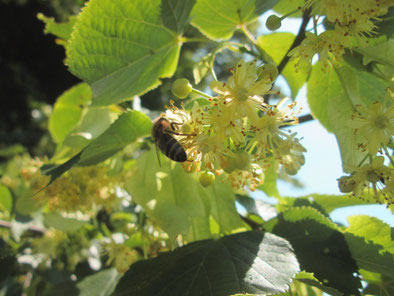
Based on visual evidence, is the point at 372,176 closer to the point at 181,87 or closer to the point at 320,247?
the point at 320,247

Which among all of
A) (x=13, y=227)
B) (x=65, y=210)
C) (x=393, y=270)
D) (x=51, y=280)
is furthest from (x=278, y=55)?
(x=51, y=280)

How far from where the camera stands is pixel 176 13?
886mm

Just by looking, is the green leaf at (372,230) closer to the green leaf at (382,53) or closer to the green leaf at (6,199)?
the green leaf at (382,53)

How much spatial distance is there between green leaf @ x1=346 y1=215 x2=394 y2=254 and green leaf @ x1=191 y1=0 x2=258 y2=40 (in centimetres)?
65

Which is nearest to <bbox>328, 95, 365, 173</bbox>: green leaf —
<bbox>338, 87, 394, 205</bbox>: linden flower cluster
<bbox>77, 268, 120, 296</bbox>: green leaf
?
<bbox>338, 87, 394, 205</bbox>: linden flower cluster

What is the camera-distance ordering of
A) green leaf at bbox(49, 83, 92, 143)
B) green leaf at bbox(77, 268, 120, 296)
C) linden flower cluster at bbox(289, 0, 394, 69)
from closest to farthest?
linden flower cluster at bbox(289, 0, 394, 69) → green leaf at bbox(77, 268, 120, 296) → green leaf at bbox(49, 83, 92, 143)

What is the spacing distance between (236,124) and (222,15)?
432 mm

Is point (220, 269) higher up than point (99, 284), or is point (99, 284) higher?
point (220, 269)

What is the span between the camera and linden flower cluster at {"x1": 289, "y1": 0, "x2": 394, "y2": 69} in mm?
682

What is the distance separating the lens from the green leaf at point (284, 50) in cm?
108

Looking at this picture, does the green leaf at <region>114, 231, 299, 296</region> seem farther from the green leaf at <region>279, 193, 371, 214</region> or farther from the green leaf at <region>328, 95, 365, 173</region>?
the green leaf at <region>279, 193, 371, 214</region>

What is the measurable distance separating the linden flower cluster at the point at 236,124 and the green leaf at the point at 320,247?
231mm

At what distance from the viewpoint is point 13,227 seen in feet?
5.00

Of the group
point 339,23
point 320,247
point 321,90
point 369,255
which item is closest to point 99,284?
point 320,247
